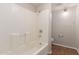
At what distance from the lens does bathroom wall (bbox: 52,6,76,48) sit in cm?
116

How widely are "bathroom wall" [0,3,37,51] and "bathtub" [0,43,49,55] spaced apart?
6cm

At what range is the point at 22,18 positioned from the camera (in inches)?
46.7

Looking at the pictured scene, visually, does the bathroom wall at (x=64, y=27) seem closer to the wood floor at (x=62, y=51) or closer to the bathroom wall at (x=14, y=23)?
the wood floor at (x=62, y=51)

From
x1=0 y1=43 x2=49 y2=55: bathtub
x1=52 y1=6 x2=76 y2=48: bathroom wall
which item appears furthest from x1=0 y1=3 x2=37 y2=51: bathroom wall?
x1=52 y1=6 x2=76 y2=48: bathroom wall

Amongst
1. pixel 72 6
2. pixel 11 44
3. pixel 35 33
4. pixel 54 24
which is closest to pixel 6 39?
pixel 11 44

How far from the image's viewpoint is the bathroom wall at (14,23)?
3.73 ft

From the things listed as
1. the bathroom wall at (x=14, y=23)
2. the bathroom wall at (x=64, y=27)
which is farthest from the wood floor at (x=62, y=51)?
the bathroom wall at (x=14, y=23)

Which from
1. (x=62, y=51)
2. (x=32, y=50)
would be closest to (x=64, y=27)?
(x=62, y=51)

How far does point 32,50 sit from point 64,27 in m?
0.45

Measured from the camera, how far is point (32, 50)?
3.79 feet

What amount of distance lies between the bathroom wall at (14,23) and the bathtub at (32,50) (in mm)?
63

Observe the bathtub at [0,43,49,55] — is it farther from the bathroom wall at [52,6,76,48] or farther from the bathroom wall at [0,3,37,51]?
the bathroom wall at [52,6,76,48]
